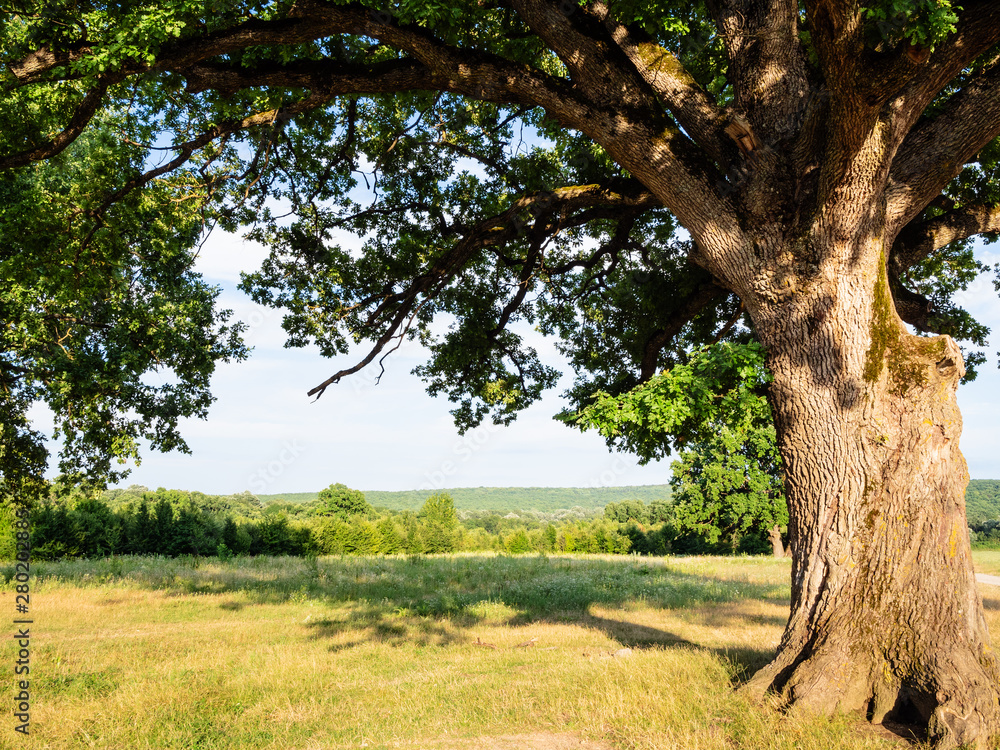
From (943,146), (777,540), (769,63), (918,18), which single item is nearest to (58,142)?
(769,63)

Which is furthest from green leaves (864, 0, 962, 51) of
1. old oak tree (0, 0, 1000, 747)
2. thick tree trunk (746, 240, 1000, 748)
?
thick tree trunk (746, 240, 1000, 748)

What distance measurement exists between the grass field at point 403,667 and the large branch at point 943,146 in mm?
4973

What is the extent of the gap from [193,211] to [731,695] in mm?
8835

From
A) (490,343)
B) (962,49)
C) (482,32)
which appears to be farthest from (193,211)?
(962,49)

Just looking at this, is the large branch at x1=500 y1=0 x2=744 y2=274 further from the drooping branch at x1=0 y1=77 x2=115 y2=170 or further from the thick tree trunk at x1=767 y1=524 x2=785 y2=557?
the thick tree trunk at x1=767 y1=524 x2=785 y2=557

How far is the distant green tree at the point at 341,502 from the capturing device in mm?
61500

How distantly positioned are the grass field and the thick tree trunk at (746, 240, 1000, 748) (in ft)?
1.64

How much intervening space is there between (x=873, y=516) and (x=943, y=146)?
12.4 ft

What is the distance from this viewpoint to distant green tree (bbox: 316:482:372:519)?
6150cm

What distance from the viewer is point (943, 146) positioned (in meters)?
5.66

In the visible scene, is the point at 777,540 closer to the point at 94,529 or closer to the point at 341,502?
the point at 94,529

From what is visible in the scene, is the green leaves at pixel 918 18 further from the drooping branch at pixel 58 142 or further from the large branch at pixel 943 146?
the drooping branch at pixel 58 142

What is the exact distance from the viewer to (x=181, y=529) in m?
33.4

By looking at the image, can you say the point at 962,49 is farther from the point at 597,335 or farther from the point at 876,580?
the point at 597,335
